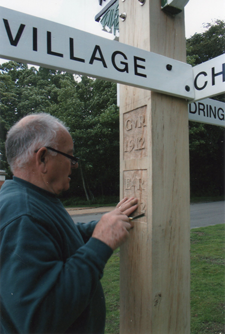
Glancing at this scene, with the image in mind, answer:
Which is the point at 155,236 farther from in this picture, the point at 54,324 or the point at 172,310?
the point at 54,324

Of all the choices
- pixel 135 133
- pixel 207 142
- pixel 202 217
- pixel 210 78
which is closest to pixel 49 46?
pixel 135 133

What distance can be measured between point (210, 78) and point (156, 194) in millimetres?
697

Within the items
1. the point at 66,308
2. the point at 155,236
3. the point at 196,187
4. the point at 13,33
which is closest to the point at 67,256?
the point at 66,308

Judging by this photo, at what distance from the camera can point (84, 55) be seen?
1111mm

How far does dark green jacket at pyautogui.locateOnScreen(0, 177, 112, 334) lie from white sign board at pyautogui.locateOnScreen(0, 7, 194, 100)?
0.57m

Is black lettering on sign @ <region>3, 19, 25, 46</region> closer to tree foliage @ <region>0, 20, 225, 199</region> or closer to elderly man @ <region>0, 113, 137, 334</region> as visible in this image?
elderly man @ <region>0, 113, 137, 334</region>

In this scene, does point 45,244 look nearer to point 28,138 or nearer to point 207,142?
point 28,138

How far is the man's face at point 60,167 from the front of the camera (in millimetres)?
1238

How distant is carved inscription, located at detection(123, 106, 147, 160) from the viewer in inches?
53.7

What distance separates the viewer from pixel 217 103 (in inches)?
75.6

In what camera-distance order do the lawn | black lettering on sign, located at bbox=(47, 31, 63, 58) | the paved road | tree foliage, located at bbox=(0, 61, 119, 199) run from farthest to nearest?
tree foliage, located at bbox=(0, 61, 119, 199) → the paved road → the lawn → black lettering on sign, located at bbox=(47, 31, 63, 58)

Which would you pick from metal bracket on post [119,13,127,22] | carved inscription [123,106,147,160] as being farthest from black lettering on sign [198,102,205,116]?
metal bracket on post [119,13,127,22]

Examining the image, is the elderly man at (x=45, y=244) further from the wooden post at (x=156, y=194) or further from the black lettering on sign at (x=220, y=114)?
the black lettering on sign at (x=220, y=114)

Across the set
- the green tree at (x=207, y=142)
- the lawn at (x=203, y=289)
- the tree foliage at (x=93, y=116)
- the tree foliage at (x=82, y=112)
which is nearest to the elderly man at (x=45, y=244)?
the lawn at (x=203, y=289)
